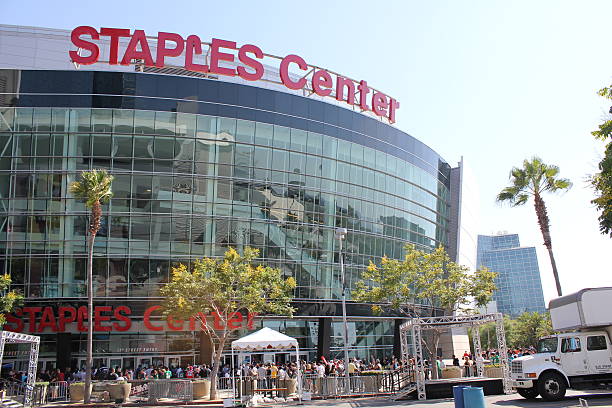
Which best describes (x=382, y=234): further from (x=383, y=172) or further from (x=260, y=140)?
(x=260, y=140)

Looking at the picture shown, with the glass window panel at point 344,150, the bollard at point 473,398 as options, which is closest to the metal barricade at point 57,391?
the bollard at point 473,398

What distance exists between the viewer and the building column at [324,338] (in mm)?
45375

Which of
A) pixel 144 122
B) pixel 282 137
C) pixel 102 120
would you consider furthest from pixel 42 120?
pixel 282 137

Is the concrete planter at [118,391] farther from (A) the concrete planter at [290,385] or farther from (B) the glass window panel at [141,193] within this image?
(B) the glass window panel at [141,193]

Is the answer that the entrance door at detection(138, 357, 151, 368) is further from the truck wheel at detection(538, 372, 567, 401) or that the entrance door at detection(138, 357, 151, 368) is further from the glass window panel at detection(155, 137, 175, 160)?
the truck wheel at detection(538, 372, 567, 401)

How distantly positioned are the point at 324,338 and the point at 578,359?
25384 millimetres

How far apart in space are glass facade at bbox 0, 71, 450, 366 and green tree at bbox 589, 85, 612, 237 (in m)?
27.7

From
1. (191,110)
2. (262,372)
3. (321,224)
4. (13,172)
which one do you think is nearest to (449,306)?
(262,372)

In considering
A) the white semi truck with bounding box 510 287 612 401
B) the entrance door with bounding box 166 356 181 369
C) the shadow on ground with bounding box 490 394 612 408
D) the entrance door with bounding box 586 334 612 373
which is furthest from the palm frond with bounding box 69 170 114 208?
the entrance door with bounding box 586 334 612 373

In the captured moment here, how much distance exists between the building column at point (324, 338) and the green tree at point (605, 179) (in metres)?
29.1

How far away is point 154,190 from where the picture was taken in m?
41.1

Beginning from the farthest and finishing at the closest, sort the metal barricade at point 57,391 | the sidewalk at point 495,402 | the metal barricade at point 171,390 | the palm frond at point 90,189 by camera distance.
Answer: the palm frond at point 90,189 → the metal barricade at point 57,391 → the metal barricade at point 171,390 → the sidewalk at point 495,402

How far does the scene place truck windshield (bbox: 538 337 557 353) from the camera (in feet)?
75.2

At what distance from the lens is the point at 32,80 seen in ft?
133
